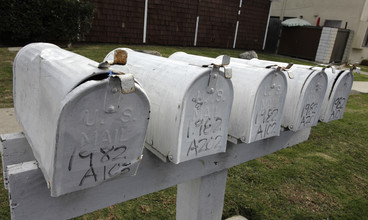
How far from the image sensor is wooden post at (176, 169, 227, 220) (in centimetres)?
143

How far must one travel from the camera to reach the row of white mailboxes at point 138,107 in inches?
26.7

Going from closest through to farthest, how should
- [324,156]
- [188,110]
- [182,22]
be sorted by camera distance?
[188,110]
[324,156]
[182,22]

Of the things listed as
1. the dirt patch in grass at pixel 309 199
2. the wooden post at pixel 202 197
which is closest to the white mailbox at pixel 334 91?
the wooden post at pixel 202 197

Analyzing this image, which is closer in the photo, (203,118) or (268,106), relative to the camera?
(203,118)

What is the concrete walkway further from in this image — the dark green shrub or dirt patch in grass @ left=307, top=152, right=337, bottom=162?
the dark green shrub

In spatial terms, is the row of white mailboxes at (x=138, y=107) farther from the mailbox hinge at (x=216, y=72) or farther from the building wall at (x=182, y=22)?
the building wall at (x=182, y=22)

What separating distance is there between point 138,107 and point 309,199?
262cm

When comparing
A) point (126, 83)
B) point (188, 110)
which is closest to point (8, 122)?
point (188, 110)

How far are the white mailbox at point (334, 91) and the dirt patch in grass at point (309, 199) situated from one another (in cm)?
139

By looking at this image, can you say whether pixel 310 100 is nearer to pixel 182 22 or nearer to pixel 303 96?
pixel 303 96

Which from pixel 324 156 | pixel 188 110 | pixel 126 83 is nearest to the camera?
pixel 126 83

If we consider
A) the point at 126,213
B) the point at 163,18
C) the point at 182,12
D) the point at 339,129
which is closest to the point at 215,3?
the point at 182,12

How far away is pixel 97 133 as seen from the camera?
2.32ft

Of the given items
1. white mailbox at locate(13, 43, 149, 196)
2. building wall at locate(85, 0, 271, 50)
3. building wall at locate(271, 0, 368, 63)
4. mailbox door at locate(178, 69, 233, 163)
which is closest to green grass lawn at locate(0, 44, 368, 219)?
mailbox door at locate(178, 69, 233, 163)
